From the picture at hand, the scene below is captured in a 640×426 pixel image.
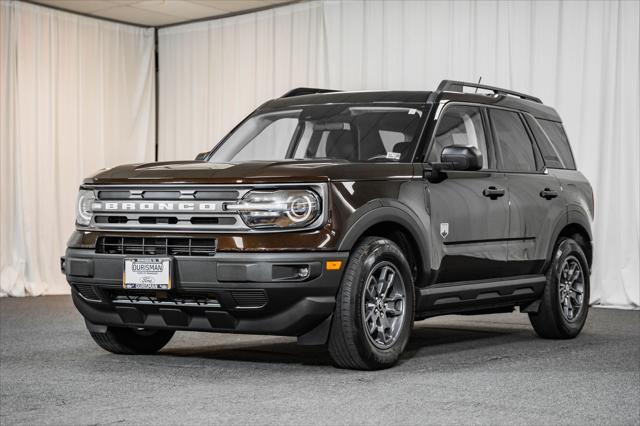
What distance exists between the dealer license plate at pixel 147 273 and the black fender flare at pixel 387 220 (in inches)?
39.1

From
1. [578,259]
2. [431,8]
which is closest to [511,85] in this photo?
[431,8]

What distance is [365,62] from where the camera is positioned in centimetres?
1401

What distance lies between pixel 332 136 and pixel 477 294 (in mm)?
1464

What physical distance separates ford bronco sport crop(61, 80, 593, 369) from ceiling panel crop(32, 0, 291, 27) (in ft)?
24.5

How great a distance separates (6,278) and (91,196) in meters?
8.07

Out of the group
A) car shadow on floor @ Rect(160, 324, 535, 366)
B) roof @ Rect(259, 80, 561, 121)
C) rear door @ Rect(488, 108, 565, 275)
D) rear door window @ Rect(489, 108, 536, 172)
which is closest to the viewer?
car shadow on floor @ Rect(160, 324, 535, 366)

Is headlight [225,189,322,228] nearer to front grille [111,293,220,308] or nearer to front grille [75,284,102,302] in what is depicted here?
front grille [111,293,220,308]

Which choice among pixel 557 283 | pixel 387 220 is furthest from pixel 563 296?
pixel 387 220

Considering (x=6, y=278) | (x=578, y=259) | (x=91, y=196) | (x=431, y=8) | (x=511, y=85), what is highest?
(x=431, y=8)

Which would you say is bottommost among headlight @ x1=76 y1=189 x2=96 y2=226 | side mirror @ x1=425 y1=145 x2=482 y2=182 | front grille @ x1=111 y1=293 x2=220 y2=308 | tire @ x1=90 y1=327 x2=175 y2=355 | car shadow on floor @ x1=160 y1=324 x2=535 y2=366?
car shadow on floor @ x1=160 y1=324 x2=535 y2=366

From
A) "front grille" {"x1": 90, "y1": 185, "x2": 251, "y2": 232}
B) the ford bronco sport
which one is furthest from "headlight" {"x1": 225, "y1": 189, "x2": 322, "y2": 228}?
"front grille" {"x1": 90, "y1": 185, "x2": 251, "y2": 232}

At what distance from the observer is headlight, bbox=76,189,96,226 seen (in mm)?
6449

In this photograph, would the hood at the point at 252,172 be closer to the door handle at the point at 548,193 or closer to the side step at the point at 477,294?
the side step at the point at 477,294

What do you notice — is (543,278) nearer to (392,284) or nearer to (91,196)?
(392,284)
